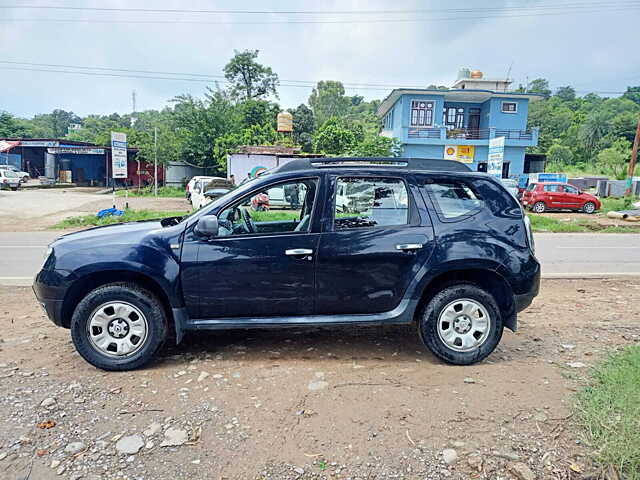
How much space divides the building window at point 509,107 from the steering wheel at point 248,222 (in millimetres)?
35865

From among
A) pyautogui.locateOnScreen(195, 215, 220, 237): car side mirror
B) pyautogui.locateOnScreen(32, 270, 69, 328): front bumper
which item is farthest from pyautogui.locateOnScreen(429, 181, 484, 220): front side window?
pyautogui.locateOnScreen(32, 270, 69, 328): front bumper

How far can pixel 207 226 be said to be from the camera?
12.3 ft

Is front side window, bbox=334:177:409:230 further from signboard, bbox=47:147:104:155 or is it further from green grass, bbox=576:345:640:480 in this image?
signboard, bbox=47:147:104:155

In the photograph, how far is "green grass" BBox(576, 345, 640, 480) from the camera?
260 centimetres

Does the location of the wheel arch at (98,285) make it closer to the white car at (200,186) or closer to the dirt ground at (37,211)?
the dirt ground at (37,211)

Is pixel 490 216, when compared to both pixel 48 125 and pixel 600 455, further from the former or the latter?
pixel 48 125

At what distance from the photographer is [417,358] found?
4.24 meters

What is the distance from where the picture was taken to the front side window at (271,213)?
13.2ft

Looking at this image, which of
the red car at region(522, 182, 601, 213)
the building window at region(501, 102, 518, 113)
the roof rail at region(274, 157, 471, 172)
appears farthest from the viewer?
the building window at region(501, 102, 518, 113)

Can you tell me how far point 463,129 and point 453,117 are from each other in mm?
1994

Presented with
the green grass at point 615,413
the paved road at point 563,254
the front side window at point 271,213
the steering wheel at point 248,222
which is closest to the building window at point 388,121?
the paved road at point 563,254

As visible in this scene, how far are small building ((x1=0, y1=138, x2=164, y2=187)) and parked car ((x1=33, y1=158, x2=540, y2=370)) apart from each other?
35.5 meters

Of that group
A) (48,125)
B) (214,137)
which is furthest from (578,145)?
(48,125)

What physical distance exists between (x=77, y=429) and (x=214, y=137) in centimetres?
3372
